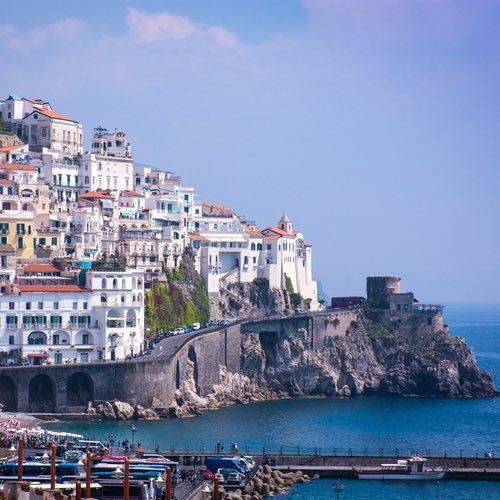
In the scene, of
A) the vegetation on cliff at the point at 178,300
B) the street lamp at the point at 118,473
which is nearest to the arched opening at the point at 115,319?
the vegetation on cliff at the point at 178,300

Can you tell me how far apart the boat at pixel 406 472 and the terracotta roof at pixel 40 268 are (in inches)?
1676

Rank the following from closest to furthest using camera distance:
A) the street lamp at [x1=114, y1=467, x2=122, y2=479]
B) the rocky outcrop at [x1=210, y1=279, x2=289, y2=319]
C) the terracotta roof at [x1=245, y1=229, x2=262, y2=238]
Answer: the street lamp at [x1=114, y1=467, x2=122, y2=479] → the rocky outcrop at [x1=210, y1=279, x2=289, y2=319] → the terracotta roof at [x1=245, y1=229, x2=262, y2=238]

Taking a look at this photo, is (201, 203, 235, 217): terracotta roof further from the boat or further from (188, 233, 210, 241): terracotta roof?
the boat

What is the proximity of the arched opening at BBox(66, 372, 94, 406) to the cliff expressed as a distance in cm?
1963

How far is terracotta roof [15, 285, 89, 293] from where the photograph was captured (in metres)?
136

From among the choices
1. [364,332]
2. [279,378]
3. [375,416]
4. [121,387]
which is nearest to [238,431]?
[121,387]

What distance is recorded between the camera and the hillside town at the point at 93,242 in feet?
447

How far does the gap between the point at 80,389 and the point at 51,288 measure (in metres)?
8.92

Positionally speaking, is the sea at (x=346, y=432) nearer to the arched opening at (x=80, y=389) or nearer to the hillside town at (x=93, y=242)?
the arched opening at (x=80, y=389)

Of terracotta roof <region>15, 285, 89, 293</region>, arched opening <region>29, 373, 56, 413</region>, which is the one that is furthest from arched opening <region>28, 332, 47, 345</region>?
arched opening <region>29, 373, 56, 413</region>

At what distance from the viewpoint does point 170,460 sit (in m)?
104

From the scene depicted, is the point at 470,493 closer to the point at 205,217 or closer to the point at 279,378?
the point at 279,378

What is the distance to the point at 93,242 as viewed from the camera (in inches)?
6004

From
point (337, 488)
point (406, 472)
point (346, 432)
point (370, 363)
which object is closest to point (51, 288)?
point (346, 432)
